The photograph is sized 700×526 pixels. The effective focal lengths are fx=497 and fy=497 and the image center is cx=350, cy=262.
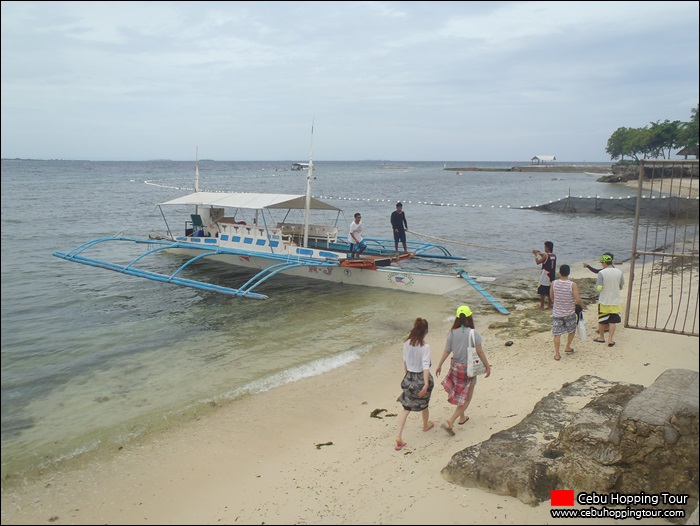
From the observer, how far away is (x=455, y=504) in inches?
176

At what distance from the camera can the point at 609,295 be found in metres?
8.34

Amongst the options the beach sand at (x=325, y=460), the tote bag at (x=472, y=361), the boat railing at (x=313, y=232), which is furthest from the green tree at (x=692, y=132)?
the boat railing at (x=313, y=232)

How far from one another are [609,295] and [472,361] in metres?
3.87

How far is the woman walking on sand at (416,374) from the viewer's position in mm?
5793

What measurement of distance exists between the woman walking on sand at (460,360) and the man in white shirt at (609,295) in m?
3.53

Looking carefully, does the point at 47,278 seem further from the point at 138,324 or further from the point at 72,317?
the point at 138,324

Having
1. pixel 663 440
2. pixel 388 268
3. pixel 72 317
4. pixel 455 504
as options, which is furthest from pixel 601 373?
pixel 72 317

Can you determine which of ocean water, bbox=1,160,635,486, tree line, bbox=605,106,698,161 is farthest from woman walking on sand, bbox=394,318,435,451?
tree line, bbox=605,106,698,161

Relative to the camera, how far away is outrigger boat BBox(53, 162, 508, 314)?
1402 cm

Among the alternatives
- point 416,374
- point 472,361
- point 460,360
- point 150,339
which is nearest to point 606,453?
point 472,361

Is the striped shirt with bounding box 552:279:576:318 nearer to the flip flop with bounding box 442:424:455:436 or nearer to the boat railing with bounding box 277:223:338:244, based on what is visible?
the flip flop with bounding box 442:424:455:436

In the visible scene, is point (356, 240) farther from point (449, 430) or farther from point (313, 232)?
point (449, 430)

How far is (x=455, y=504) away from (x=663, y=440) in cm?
183

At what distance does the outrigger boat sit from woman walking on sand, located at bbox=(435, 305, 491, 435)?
638cm
